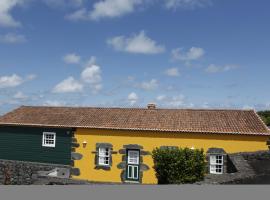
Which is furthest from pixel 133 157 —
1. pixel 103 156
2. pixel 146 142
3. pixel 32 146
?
pixel 32 146

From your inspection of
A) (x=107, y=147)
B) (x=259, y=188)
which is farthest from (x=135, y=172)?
(x=259, y=188)

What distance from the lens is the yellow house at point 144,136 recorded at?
21.8 metres

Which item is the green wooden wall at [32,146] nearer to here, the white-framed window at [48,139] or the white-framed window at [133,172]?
the white-framed window at [48,139]

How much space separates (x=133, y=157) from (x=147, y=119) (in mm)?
Answer: 3056

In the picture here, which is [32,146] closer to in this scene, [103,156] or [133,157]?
[103,156]

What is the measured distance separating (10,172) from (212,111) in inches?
570

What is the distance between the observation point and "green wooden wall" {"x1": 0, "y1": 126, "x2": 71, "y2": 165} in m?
25.0

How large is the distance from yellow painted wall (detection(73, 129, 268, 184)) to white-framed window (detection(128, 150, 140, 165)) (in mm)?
573

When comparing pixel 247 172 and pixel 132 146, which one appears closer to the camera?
pixel 247 172

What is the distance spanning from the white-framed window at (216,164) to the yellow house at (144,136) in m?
0.06

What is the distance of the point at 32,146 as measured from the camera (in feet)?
84.9

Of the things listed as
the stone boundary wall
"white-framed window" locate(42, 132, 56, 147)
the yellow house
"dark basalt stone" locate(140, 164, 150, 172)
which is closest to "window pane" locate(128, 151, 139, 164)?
the yellow house

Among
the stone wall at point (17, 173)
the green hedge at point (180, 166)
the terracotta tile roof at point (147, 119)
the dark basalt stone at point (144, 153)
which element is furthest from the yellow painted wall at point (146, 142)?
the stone wall at point (17, 173)

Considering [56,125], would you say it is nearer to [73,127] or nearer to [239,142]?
[73,127]
